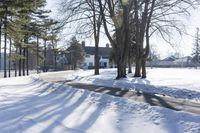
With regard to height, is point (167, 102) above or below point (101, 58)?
below

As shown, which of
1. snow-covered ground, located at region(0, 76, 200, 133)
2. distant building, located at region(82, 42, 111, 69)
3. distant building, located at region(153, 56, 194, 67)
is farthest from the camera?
distant building, located at region(153, 56, 194, 67)

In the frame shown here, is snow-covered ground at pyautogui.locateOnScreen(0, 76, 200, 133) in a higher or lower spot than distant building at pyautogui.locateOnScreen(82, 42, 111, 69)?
lower

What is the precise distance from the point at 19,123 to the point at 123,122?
109 inches

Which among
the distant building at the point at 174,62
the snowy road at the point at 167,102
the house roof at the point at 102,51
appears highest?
the house roof at the point at 102,51

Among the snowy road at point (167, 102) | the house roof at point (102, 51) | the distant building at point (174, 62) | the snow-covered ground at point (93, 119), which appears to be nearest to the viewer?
the snow-covered ground at point (93, 119)

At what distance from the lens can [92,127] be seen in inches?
392

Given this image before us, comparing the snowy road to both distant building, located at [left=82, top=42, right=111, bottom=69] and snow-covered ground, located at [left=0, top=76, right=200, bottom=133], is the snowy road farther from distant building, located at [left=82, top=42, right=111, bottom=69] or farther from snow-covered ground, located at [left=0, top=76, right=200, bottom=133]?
distant building, located at [left=82, top=42, right=111, bottom=69]

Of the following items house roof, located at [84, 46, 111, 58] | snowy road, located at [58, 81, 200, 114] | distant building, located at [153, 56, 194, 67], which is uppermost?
house roof, located at [84, 46, 111, 58]

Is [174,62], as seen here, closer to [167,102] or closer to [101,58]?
[101,58]

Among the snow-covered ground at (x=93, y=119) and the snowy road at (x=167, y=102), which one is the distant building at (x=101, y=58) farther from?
the snow-covered ground at (x=93, y=119)

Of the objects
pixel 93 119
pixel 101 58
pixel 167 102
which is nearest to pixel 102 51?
pixel 101 58

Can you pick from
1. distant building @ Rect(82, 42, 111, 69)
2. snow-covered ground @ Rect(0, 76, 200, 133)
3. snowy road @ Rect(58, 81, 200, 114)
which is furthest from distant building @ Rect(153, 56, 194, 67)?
snow-covered ground @ Rect(0, 76, 200, 133)

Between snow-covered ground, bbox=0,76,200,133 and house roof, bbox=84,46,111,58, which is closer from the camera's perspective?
snow-covered ground, bbox=0,76,200,133

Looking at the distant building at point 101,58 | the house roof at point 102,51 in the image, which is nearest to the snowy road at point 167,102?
the distant building at point 101,58
